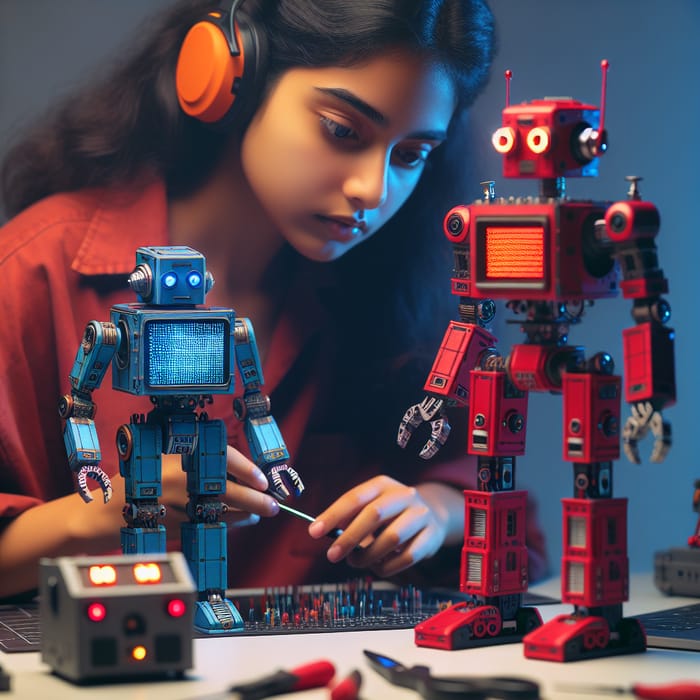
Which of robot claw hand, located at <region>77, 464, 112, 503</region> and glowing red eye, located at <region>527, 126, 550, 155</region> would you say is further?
robot claw hand, located at <region>77, 464, 112, 503</region>

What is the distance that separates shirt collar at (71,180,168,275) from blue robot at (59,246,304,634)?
0.60 metres

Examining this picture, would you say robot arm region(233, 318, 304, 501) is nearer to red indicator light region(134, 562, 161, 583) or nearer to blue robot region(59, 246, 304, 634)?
blue robot region(59, 246, 304, 634)

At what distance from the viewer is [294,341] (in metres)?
7.61

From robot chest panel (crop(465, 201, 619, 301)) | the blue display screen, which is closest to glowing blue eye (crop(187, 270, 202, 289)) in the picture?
the blue display screen

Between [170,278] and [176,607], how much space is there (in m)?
1.49

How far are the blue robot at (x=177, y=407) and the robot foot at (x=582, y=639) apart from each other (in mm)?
1223

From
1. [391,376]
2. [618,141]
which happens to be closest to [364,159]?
[391,376]

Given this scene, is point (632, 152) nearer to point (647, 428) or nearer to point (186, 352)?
point (647, 428)

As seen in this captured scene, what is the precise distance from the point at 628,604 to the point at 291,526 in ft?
5.20

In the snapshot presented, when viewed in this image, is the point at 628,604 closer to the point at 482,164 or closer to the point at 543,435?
the point at 543,435

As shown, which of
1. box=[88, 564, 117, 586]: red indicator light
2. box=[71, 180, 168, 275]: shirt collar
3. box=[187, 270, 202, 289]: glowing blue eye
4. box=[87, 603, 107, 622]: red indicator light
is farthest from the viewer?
box=[71, 180, 168, 275]: shirt collar

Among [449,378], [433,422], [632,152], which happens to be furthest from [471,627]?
[632,152]

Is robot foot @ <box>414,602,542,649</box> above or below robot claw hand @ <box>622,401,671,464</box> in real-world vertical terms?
below

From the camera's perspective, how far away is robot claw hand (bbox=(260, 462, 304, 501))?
6.71 metres
